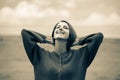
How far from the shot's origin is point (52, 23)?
202 centimetres

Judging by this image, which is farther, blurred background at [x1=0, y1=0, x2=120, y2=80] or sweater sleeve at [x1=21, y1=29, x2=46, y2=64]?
blurred background at [x1=0, y1=0, x2=120, y2=80]

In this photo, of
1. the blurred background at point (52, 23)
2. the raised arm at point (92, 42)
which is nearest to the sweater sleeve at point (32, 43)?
the raised arm at point (92, 42)

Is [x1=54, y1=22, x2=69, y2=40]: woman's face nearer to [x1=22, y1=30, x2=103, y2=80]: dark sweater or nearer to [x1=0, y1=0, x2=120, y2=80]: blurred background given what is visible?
[x1=22, y1=30, x2=103, y2=80]: dark sweater

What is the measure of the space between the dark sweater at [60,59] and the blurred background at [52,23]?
1.38 feet

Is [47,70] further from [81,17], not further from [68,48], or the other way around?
[81,17]

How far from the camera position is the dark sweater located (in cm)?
151

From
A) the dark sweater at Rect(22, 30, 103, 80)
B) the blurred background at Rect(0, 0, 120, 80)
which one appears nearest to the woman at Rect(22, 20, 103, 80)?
the dark sweater at Rect(22, 30, 103, 80)

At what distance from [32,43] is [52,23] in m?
0.50

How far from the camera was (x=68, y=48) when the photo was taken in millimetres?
1603

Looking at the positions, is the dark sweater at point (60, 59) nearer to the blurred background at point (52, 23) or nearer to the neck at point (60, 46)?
the neck at point (60, 46)

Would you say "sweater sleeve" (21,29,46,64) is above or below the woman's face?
below

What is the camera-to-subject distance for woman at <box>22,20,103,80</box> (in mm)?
1510

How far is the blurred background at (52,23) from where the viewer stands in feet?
6.52

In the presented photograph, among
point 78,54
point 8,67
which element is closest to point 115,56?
point 78,54
